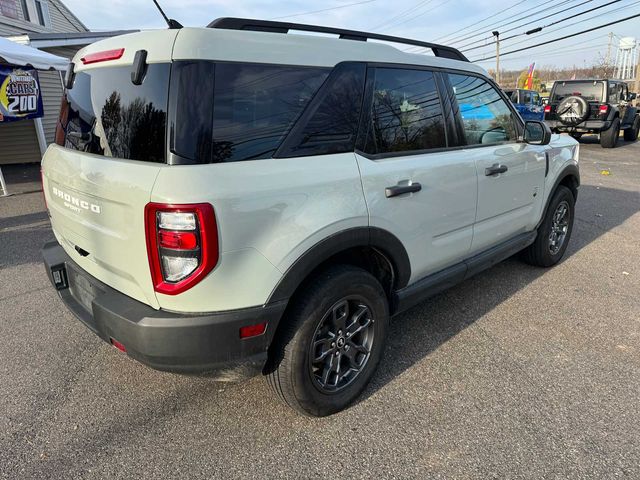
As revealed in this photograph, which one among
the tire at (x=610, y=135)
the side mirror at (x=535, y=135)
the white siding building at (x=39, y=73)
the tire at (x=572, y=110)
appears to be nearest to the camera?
the side mirror at (x=535, y=135)

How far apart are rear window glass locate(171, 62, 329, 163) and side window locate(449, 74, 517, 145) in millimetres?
1444

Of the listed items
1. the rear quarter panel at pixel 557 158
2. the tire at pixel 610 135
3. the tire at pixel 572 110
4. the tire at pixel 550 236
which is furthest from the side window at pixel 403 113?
the tire at pixel 610 135

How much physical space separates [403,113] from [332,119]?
626 mm

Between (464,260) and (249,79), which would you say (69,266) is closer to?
(249,79)

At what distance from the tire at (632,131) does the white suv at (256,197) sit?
16.8 m

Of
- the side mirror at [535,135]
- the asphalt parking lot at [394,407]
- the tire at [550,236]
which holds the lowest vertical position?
the asphalt parking lot at [394,407]

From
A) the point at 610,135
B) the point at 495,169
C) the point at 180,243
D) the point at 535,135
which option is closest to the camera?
the point at 180,243

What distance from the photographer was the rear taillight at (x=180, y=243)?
5.74ft

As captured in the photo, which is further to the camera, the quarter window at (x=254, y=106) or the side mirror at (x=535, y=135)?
the side mirror at (x=535, y=135)

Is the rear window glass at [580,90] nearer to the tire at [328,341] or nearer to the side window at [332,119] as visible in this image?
the side window at [332,119]

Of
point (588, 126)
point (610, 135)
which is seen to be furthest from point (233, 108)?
point (610, 135)

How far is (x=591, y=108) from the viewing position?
13.6m

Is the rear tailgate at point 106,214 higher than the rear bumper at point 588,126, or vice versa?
the rear tailgate at point 106,214

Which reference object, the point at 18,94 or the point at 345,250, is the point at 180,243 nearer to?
the point at 345,250
